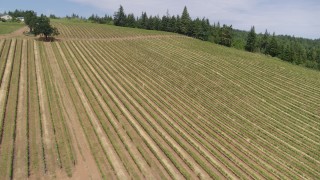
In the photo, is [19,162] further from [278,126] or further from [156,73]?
[156,73]

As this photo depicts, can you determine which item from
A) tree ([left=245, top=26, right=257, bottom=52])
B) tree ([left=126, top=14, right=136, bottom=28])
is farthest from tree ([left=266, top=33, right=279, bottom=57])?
tree ([left=126, top=14, right=136, bottom=28])

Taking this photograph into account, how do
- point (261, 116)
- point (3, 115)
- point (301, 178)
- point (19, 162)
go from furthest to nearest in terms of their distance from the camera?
1. point (261, 116)
2. point (3, 115)
3. point (301, 178)
4. point (19, 162)

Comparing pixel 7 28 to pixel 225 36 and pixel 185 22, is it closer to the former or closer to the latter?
pixel 185 22

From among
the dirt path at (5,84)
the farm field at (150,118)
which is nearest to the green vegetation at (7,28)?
the farm field at (150,118)

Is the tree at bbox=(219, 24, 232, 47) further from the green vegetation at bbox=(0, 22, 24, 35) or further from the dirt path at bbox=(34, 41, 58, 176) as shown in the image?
the dirt path at bbox=(34, 41, 58, 176)

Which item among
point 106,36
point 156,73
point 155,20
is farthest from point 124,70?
point 155,20

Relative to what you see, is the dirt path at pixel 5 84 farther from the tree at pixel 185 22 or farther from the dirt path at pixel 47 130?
the tree at pixel 185 22

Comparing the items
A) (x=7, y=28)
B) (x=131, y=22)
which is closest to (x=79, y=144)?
(x=7, y=28)
